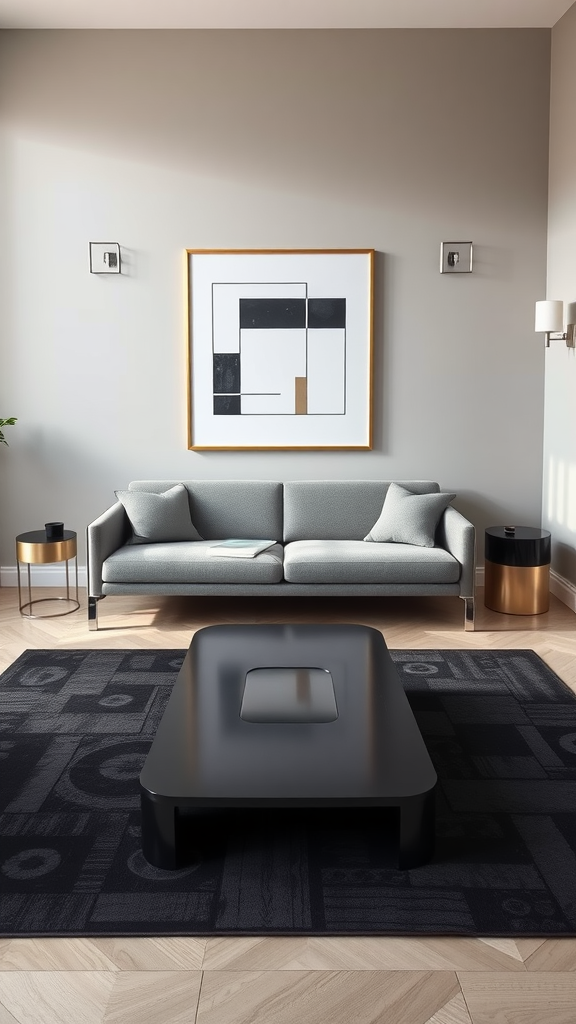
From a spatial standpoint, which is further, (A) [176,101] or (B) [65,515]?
(B) [65,515]

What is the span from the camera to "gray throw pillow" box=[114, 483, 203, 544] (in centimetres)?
Result: 487

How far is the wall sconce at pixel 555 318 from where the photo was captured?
4.78m

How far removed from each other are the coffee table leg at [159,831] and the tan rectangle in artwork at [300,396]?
328 centimetres

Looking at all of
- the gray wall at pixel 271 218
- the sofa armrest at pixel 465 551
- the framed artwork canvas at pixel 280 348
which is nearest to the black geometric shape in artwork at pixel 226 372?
the framed artwork canvas at pixel 280 348

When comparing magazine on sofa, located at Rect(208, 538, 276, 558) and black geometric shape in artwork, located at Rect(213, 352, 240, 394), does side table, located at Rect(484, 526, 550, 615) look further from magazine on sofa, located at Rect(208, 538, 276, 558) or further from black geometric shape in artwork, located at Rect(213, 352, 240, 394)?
black geometric shape in artwork, located at Rect(213, 352, 240, 394)

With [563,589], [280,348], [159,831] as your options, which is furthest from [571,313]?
[159,831]

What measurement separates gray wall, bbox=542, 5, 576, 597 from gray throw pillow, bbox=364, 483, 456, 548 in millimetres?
664

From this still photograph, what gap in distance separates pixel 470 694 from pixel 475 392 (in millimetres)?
2212

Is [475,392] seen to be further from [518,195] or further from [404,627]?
[404,627]

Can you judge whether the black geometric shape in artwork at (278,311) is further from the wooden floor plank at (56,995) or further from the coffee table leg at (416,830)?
the wooden floor plank at (56,995)

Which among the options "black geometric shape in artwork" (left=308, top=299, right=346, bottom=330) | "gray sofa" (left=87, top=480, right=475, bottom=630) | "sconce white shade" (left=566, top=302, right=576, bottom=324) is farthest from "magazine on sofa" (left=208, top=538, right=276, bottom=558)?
"sconce white shade" (left=566, top=302, right=576, bottom=324)

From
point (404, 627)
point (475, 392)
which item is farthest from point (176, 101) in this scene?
point (404, 627)

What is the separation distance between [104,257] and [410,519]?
2.36 meters

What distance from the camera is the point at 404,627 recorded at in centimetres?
466
